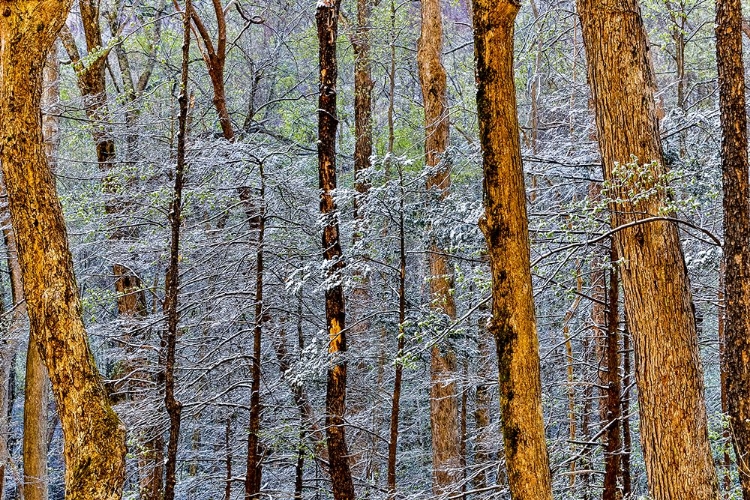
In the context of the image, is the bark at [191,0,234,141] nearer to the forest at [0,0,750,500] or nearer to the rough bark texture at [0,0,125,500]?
the forest at [0,0,750,500]

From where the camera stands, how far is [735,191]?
555 cm

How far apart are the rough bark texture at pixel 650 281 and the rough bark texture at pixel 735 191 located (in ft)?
1.46

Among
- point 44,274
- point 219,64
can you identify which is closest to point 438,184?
point 219,64

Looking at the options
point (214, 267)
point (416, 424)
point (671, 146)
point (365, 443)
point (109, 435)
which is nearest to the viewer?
point (109, 435)

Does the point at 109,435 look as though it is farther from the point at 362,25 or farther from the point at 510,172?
the point at 362,25

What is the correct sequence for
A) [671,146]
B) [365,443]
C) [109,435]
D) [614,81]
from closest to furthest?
1. [109,435]
2. [614,81]
3. [671,146]
4. [365,443]

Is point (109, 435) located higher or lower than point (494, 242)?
lower

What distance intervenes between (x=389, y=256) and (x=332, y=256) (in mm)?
1485

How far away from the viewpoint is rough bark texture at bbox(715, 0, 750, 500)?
552 centimetres

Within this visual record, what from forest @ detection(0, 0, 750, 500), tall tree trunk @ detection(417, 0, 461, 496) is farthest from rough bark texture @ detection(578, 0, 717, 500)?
tall tree trunk @ detection(417, 0, 461, 496)

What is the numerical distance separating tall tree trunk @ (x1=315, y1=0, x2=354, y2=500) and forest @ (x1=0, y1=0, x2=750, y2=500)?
0.09ft

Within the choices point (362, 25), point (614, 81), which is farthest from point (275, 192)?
point (614, 81)

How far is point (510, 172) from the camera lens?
4.24 metres

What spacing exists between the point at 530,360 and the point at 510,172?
112 centimetres
